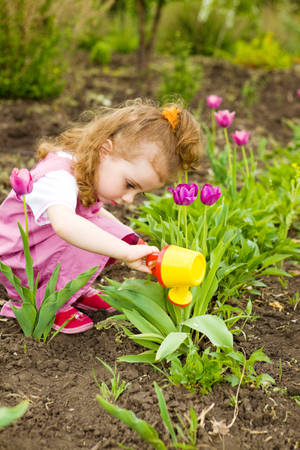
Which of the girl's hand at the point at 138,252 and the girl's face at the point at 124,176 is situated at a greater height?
the girl's face at the point at 124,176

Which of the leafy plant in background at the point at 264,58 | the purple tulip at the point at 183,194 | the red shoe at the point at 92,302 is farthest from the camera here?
the leafy plant in background at the point at 264,58

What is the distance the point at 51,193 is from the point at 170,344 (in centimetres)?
67

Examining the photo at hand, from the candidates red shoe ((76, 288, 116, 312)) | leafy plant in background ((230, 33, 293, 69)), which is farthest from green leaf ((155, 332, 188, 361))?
leafy plant in background ((230, 33, 293, 69))

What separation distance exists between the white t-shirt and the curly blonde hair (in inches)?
1.9

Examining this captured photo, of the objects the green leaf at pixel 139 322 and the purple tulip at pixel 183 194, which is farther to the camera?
the green leaf at pixel 139 322

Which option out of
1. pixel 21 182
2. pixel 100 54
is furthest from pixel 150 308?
pixel 100 54

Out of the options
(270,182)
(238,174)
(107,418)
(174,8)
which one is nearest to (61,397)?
(107,418)

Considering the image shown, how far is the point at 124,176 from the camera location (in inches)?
73.8

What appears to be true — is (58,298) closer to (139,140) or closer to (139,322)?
(139,322)

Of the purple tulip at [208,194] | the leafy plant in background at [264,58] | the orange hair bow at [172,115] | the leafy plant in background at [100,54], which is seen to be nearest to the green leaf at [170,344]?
the purple tulip at [208,194]

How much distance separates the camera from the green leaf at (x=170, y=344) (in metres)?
1.61

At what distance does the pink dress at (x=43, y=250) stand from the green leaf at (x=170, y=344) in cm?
47

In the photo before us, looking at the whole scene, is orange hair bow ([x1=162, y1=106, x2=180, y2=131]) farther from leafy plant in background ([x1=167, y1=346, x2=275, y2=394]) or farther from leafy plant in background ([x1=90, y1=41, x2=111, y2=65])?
leafy plant in background ([x1=90, y1=41, x2=111, y2=65])

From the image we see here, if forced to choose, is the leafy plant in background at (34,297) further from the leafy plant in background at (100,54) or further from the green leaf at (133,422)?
the leafy plant in background at (100,54)
